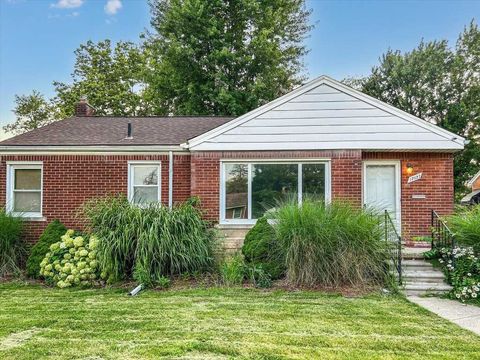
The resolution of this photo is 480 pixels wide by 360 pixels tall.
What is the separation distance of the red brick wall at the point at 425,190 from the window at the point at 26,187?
994 centimetres

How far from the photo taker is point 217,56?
2062 cm

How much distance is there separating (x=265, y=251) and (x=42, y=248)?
5215 mm

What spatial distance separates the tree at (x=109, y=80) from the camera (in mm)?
27656

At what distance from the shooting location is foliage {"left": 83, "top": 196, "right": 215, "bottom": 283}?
7.32 metres

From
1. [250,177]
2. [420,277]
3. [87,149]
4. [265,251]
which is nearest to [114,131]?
[87,149]

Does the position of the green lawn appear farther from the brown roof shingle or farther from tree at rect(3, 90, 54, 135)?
tree at rect(3, 90, 54, 135)

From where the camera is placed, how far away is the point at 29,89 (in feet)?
96.3

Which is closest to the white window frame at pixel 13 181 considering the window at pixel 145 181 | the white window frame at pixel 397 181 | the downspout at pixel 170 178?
the window at pixel 145 181

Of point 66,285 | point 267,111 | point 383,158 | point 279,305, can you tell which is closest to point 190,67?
point 267,111

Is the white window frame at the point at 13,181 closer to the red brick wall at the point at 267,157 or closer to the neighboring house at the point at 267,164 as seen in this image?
the neighboring house at the point at 267,164

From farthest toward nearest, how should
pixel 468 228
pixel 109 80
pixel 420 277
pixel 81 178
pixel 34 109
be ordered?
pixel 34 109 → pixel 109 80 → pixel 81 178 → pixel 420 277 → pixel 468 228

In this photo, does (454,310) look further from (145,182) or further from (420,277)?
(145,182)

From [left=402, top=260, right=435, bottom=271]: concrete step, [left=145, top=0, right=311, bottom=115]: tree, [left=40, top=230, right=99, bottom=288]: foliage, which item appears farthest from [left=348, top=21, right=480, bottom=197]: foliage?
[left=40, top=230, right=99, bottom=288]: foliage

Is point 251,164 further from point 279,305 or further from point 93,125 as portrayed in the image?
point 93,125
